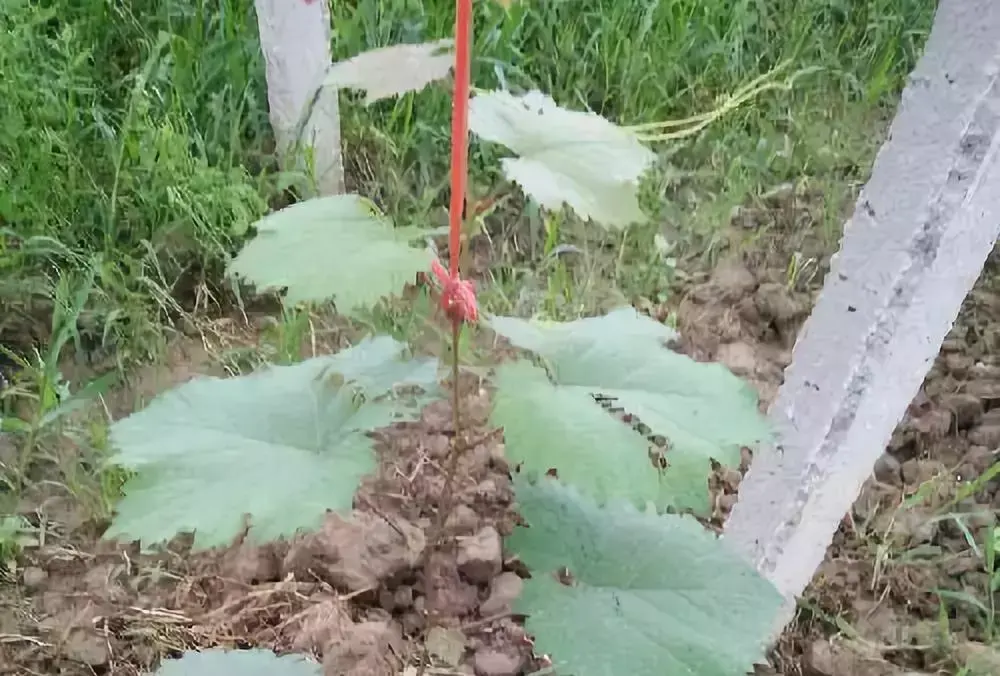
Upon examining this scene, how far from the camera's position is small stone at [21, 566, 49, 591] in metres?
1.14

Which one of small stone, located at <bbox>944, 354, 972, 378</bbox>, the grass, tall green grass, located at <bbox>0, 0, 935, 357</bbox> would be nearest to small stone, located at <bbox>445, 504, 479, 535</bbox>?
the grass

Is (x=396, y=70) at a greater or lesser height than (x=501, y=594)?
greater

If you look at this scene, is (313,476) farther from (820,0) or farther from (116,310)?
(820,0)

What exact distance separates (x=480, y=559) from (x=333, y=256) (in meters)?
0.59

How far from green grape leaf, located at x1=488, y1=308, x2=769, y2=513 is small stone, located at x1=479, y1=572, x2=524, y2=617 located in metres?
0.50

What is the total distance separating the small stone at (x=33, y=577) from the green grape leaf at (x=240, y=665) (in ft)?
1.84

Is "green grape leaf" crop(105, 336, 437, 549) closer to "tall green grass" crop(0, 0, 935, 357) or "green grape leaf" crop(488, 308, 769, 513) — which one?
"green grape leaf" crop(488, 308, 769, 513)

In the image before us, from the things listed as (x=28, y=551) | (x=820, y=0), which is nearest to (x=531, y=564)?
(x=28, y=551)

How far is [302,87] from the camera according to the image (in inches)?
57.8

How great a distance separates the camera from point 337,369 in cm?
69

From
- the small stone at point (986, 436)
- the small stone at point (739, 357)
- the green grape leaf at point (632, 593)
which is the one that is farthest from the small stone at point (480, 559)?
the small stone at point (986, 436)

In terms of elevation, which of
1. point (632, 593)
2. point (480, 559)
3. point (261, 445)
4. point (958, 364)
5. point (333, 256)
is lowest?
point (480, 559)

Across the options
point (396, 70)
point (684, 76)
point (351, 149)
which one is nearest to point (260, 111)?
point (351, 149)

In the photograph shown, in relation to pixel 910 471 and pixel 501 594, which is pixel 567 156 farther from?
pixel 910 471
